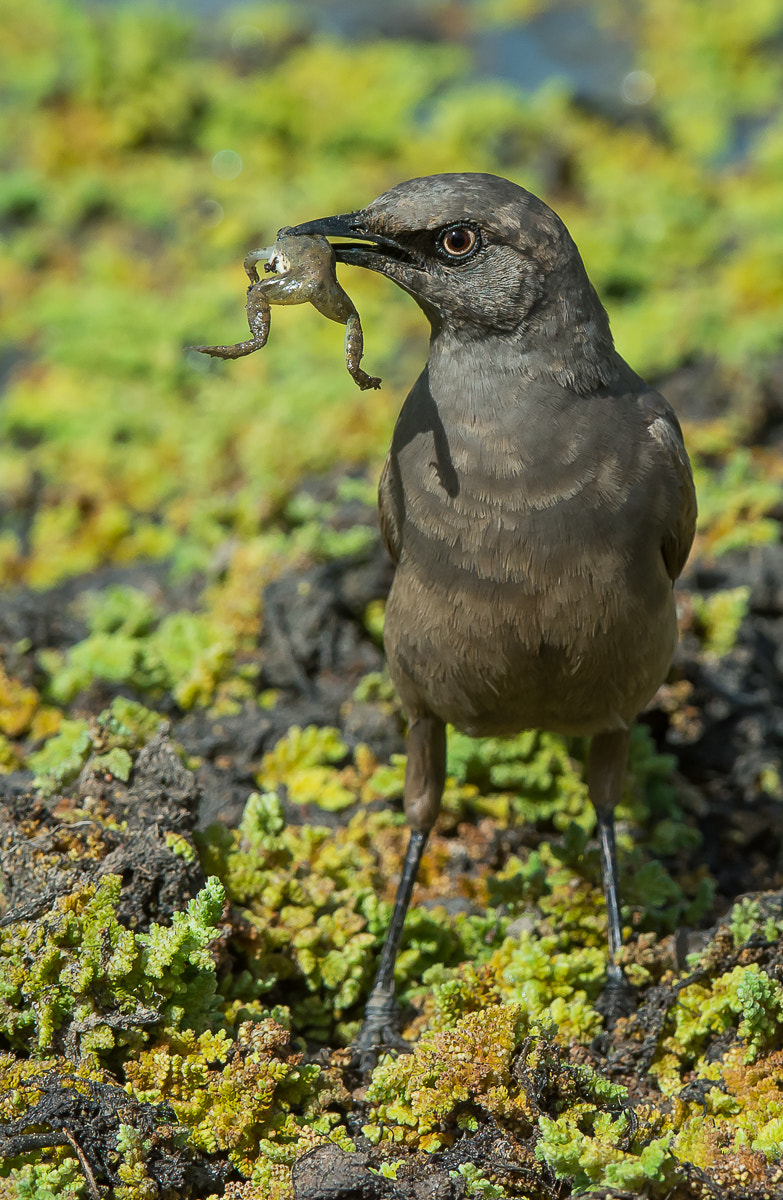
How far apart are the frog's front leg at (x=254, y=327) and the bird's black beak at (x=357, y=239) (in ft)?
0.87

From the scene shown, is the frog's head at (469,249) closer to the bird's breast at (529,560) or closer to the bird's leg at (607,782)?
the bird's breast at (529,560)

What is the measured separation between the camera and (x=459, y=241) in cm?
383

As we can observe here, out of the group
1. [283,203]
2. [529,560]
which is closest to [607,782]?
[529,560]

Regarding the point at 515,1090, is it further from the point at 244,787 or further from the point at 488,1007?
the point at 244,787

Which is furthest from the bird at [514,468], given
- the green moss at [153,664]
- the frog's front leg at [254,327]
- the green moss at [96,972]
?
the green moss at [153,664]

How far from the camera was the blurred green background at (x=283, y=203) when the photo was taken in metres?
7.43

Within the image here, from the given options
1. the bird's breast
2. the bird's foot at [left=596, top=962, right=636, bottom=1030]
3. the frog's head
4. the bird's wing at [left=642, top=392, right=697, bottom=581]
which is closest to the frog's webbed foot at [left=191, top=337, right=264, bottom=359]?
the frog's head

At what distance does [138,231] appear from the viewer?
997 cm

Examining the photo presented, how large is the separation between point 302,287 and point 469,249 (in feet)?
1.77

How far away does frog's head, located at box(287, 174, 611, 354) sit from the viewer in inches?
149

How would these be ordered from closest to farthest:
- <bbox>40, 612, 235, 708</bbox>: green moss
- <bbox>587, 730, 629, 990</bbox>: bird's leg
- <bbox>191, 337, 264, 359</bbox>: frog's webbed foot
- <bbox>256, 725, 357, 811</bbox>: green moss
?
<bbox>191, 337, 264, 359</bbox>: frog's webbed foot → <bbox>587, 730, 629, 990</bbox>: bird's leg → <bbox>256, 725, 357, 811</bbox>: green moss → <bbox>40, 612, 235, 708</bbox>: green moss

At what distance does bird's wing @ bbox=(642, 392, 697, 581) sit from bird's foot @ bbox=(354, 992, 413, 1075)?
1739 millimetres

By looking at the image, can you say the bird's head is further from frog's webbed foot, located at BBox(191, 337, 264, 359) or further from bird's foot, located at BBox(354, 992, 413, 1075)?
bird's foot, located at BBox(354, 992, 413, 1075)

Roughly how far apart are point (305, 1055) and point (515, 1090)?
2.56 ft
